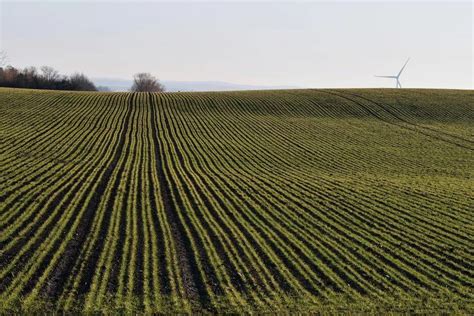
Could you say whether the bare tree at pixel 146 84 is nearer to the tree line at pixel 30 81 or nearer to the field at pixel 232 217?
the tree line at pixel 30 81

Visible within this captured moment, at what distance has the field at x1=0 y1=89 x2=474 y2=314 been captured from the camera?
15820 millimetres

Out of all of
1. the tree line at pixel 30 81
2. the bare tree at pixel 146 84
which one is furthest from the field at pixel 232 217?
the bare tree at pixel 146 84

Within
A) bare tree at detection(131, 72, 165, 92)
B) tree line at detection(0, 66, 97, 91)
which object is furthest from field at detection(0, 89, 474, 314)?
bare tree at detection(131, 72, 165, 92)

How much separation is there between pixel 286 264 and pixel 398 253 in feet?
14.5

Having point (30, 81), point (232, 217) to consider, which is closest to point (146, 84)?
point (30, 81)

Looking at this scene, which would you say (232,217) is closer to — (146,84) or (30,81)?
(30,81)

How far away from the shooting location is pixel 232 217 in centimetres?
2400

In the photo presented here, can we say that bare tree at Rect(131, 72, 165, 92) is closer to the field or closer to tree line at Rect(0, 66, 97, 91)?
tree line at Rect(0, 66, 97, 91)

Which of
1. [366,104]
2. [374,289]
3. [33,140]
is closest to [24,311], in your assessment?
[374,289]

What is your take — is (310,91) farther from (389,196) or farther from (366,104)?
(389,196)

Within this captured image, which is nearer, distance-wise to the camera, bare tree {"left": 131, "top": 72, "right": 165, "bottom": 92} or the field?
the field

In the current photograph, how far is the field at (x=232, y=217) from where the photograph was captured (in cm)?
1582

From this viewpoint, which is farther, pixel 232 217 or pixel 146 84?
pixel 146 84

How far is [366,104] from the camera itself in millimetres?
68125
